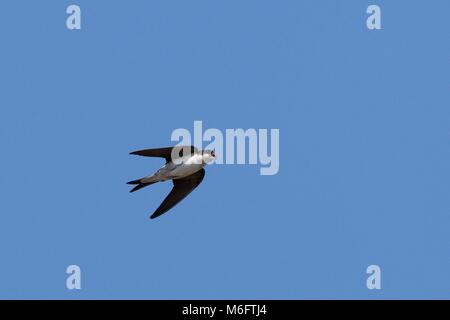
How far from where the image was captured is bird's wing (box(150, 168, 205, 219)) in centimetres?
1938

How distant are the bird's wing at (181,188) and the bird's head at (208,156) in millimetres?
567

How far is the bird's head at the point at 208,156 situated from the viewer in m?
18.8

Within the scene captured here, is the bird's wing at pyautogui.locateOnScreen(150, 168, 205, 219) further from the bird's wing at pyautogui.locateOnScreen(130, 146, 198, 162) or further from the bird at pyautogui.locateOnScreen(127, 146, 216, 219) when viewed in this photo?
the bird's wing at pyautogui.locateOnScreen(130, 146, 198, 162)

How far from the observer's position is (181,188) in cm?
1953

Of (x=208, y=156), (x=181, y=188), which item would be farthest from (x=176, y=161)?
(x=181, y=188)

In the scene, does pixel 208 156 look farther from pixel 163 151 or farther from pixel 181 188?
pixel 181 188

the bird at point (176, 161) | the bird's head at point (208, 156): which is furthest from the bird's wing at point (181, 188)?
the bird's head at point (208, 156)

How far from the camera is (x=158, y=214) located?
19281mm

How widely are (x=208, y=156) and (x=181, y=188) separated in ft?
2.89

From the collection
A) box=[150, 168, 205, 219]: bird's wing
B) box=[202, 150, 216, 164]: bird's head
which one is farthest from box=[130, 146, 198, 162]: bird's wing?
box=[150, 168, 205, 219]: bird's wing
